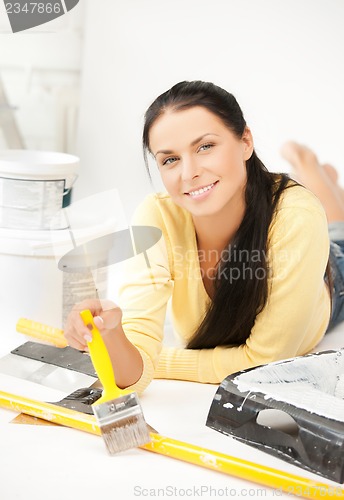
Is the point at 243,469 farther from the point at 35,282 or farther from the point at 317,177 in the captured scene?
the point at 317,177

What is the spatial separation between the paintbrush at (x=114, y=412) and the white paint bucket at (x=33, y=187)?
39 cm

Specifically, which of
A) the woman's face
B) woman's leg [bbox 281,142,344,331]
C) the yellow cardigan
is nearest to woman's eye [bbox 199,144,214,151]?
the woman's face

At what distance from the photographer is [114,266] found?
95cm

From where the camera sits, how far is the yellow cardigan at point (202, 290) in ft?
2.70

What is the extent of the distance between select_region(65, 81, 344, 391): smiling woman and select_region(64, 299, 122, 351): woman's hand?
3cm

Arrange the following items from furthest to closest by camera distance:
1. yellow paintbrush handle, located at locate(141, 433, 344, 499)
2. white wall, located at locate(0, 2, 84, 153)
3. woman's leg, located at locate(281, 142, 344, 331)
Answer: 1. woman's leg, located at locate(281, 142, 344, 331)
2. white wall, located at locate(0, 2, 84, 153)
3. yellow paintbrush handle, located at locate(141, 433, 344, 499)

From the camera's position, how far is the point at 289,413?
662 millimetres

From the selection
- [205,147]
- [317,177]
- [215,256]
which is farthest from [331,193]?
[205,147]

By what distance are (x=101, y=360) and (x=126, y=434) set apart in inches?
2.8

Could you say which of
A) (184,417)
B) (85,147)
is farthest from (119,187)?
(184,417)

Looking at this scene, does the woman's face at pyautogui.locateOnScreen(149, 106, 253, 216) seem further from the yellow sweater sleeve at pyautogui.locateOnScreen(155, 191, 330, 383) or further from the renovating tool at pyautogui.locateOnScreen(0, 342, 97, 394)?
the renovating tool at pyautogui.locateOnScreen(0, 342, 97, 394)

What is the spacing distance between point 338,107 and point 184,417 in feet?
1.83

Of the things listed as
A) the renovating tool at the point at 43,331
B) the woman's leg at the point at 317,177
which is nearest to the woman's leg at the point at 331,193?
the woman's leg at the point at 317,177

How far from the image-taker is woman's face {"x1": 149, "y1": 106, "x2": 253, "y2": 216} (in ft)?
2.49
